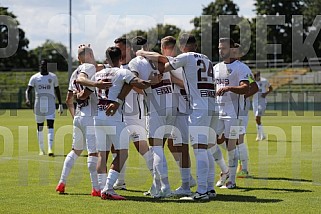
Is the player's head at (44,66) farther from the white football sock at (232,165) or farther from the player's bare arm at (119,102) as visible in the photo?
the player's bare arm at (119,102)

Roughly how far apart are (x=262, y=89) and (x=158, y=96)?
583 inches

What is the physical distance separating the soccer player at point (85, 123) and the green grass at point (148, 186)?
33 cm

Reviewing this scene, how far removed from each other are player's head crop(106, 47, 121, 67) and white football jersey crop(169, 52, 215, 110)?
1030 millimetres

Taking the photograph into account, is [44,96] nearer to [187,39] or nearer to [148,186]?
[148,186]

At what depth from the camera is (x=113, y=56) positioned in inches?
400

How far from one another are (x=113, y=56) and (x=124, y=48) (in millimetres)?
824

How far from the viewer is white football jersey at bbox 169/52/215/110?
1016 centimetres

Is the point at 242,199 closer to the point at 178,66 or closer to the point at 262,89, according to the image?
the point at 178,66

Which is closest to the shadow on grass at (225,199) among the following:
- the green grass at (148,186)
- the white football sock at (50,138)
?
the green grass at (148,186)

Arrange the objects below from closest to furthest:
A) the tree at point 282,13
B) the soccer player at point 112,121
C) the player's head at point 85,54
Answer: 1. the soccer player at point 112,121
2. the player's head at point 85,54
3. the tree at point 282,13

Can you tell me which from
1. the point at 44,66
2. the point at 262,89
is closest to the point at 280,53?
the point at 262,89

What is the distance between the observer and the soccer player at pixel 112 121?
10.1m

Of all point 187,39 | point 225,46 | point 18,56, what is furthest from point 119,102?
point 18,56

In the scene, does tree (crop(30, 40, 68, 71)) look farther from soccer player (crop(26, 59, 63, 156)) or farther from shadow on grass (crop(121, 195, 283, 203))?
shadow on grass (crop(121, 195, 283, 203))
